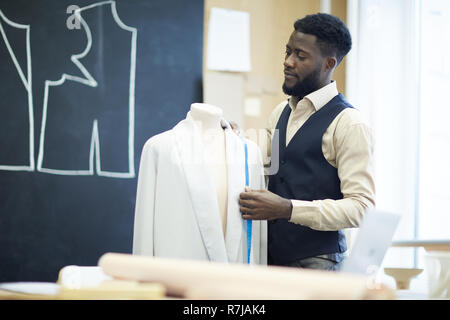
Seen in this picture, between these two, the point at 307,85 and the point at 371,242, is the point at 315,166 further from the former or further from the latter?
the point at 371,242

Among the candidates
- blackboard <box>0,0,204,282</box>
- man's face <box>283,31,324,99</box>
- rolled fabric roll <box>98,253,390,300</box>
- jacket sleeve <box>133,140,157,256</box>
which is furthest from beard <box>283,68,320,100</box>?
blackboard <box>0,0,204,282</box>

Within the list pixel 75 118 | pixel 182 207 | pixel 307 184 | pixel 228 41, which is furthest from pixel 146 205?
pixel 228 41

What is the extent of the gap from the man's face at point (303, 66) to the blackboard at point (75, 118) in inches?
48.6

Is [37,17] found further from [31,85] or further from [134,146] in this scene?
[134,146]

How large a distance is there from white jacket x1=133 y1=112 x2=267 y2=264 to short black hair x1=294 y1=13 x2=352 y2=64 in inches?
22.2

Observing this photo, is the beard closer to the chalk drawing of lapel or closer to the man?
the man

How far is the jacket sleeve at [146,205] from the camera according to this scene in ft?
6.38

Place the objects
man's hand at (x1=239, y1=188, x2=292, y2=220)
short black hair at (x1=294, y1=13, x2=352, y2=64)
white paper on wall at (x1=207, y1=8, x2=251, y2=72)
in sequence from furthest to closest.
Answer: white paper on wall at (x1=207, y1=8, x2=251, y2=72) < short black hair at (x1=294, y1=13, x2=352, y2=64) < man's hand at (x1=239, y1=188, x2=292, y2=220)

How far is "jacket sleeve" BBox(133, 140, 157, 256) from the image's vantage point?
76.6 inches

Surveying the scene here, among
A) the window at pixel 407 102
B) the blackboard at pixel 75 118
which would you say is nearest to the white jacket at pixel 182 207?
the blackboard at pixel 75 118

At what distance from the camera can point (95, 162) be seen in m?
3.10
